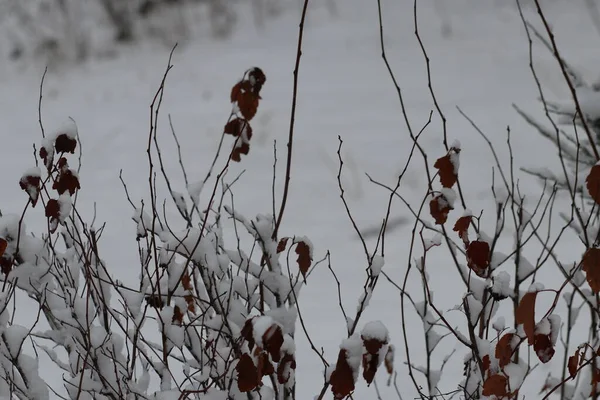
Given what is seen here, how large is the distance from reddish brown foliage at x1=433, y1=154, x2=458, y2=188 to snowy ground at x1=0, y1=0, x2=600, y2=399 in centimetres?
170

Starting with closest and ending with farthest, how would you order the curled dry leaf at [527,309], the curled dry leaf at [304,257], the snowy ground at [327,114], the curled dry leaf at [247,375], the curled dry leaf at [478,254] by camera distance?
the curled dry leaf at [527,309]
the curled dry leaf at [247,375]
the curled dry leaf at [478,254]
the curled dry leaf at [304,257]
the snowy ground at [327,114]

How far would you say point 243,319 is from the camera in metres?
1.72

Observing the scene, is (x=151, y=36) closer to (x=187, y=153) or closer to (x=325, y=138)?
(x=187, y=153)

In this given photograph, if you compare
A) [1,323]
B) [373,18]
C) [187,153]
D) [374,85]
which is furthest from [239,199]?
[373,18]

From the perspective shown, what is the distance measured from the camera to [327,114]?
635cm

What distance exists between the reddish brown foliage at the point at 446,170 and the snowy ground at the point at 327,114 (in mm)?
1697

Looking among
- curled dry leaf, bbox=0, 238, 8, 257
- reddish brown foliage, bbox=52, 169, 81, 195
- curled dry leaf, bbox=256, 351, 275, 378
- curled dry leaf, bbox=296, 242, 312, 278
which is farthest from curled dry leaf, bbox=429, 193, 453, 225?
curled dry leaf, bbox=0, 238, 8, 257

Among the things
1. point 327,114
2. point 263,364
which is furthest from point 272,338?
point 327,114

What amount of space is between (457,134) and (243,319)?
14.1 ft

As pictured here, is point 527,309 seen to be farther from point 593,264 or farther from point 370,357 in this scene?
point 370,357

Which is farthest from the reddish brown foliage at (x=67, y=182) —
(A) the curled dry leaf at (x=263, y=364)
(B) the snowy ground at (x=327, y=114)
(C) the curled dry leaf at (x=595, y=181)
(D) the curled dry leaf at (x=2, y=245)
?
(B) the snowy ground at (x=327, y=114)

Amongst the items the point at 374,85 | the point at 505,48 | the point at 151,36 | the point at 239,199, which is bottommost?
the point at 239,199

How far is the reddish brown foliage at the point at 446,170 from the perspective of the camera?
156cm

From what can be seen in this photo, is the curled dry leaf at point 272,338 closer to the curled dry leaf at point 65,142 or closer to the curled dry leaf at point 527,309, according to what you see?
the curled dry leaf at point 527,309
